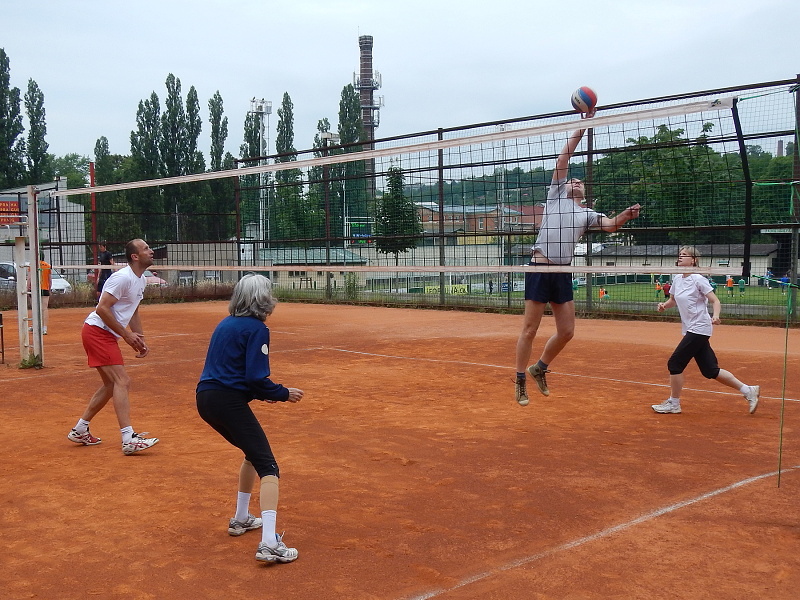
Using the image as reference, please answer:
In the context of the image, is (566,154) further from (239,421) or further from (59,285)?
(59,285)

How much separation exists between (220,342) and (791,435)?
19.0 feet

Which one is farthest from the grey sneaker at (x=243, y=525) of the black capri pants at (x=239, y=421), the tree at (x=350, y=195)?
the tree at (x=350, y=195)

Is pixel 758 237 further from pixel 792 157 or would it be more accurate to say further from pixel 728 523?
pixel 728 523

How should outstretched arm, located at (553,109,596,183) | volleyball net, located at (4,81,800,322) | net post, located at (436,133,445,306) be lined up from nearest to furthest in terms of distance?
outstretched arm, located at (553,109,596,183)
volleyball net, located at (4,81,800,322)
net post, located at (436,133,445,306)

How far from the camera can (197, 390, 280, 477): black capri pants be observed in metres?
4.89

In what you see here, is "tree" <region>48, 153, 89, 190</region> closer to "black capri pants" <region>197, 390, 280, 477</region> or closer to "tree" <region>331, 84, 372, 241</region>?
"tree" <region>331, 84, 372, 241</region>

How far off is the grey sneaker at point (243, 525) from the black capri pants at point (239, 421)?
500mm

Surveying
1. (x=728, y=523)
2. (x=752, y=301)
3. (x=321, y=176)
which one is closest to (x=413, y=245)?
(x=321, y=176)

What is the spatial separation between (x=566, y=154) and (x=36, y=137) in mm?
47065

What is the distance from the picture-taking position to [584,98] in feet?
25.1

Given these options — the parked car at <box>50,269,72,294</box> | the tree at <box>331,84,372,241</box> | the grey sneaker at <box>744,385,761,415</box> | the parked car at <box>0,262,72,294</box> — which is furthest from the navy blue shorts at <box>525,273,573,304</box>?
the parked car at <box>50,269,72,294</box>

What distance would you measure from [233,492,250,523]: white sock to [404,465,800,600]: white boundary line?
143 centimetres

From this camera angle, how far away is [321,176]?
30.1 m

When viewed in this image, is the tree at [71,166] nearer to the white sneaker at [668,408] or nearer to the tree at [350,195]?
the tree at [350,195]
